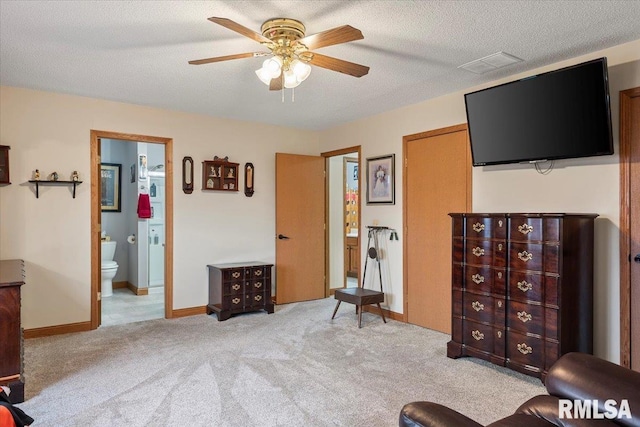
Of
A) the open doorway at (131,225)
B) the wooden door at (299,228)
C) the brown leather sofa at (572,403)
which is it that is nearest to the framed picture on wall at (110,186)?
the open doorway at (131,225)

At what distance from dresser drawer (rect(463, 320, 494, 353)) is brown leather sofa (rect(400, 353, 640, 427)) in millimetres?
1586

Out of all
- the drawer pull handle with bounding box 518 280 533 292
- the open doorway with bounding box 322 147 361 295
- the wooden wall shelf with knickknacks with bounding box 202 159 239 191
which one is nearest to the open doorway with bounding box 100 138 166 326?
the wooden wall shelf with knickknacks with bounding box 202 159 239 191

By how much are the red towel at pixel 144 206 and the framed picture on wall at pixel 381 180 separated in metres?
3.25

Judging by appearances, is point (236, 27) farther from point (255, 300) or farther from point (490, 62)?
point (255, 300)

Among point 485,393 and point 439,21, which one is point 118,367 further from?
point 439,21

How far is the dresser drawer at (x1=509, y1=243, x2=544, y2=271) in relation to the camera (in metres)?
2.79

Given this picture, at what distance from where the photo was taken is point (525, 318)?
285 centimetres

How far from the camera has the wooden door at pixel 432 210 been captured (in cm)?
392

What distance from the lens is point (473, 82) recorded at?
11.9 feet

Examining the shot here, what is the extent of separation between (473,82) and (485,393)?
8.48 ft

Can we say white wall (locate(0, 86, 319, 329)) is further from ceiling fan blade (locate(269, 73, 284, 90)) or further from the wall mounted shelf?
ceiling fan blade (locate(269, 73, 284, 90))

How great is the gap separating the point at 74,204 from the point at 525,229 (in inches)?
163

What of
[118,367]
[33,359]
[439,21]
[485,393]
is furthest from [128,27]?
[485,393]

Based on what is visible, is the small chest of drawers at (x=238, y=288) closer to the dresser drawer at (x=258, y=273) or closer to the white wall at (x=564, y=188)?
the dresser drawer at (x=258, y=273)
